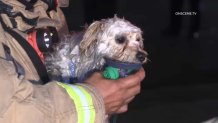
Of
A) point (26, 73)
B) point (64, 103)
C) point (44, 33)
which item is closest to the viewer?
point (64, 103)

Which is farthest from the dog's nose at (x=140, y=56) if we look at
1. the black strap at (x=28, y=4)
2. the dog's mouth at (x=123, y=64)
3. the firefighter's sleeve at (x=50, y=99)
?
the firefighter's sleeve at (x=50, y=99)

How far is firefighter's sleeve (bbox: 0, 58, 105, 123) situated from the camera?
1.84 meters

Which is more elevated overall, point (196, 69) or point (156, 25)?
point (156, 25)

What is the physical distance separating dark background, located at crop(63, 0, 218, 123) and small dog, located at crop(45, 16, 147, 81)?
88.8 inches

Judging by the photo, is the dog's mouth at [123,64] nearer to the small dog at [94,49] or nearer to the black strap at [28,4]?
the small dog at [94,49]

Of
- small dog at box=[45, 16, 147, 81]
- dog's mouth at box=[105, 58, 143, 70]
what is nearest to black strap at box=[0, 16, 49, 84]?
dog's mouth at box=[105, 58, 143, 70]

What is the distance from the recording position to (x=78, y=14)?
551cm

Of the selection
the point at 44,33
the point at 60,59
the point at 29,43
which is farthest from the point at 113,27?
the point at 29,43

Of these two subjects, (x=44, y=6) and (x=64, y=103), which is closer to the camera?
(x=64, y=103)

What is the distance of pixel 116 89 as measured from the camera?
221 cm

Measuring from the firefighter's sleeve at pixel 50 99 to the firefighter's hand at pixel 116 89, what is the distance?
0.08m

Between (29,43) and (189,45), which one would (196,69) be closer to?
(189,45)

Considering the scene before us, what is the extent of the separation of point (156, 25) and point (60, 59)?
140 inches

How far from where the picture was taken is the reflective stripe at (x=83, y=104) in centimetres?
201
